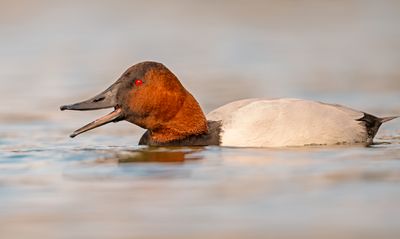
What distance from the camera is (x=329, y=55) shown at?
57.4ft

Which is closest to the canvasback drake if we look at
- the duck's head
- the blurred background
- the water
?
the duck's head

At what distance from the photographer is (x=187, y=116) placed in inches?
398

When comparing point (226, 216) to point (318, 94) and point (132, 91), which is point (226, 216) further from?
point (318, 94)

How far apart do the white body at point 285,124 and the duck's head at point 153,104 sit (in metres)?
0.26

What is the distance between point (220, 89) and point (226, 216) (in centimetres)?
785

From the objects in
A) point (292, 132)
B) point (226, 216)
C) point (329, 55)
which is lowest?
point (226, 216)

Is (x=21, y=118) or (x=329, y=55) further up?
(x=329, y=55)

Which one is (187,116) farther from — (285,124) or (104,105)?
(285,124)

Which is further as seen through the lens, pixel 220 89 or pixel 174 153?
pixel 220 89

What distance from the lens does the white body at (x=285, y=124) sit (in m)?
9.84

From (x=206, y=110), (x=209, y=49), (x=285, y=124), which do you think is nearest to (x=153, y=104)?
(x=285, y=124)

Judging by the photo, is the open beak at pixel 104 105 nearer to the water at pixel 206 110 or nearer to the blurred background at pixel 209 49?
the water at pixel 206 110

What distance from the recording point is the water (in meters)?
6.73

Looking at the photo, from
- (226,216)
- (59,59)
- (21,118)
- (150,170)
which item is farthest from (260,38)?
(226,216)
